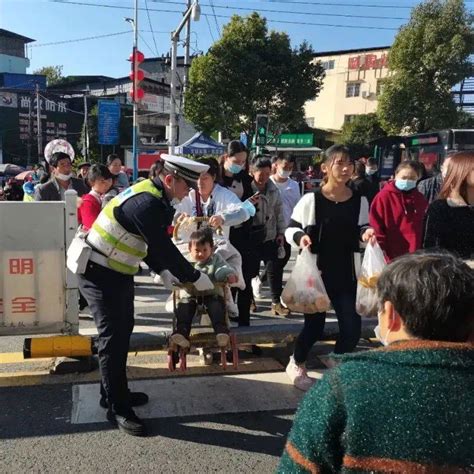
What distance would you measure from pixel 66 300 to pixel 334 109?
137 feet

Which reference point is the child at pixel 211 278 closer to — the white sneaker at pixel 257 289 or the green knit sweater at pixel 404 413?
the green knit sweater at pixel 404 413

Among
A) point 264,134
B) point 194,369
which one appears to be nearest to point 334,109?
point 264,134

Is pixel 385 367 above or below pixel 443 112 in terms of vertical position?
below

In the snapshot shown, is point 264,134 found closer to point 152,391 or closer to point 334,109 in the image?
point 152,391

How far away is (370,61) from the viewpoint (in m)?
39.8

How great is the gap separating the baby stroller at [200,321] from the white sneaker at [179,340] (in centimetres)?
5

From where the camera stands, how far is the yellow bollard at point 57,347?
3.81 m

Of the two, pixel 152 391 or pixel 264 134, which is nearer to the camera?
pixel 152 391

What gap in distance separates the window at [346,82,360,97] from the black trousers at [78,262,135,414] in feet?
136

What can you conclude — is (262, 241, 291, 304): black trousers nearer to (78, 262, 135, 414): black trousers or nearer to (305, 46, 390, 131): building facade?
(78, 262, 135, 414): black trousers

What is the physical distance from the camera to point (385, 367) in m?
1.17

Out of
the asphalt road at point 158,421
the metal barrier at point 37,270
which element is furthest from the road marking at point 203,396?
the metal barrier at point 37,270

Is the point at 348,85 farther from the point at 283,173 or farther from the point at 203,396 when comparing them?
the point at 203,396

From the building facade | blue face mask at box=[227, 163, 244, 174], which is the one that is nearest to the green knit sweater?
blue face mask at box=[227, 163, 244, 174]
